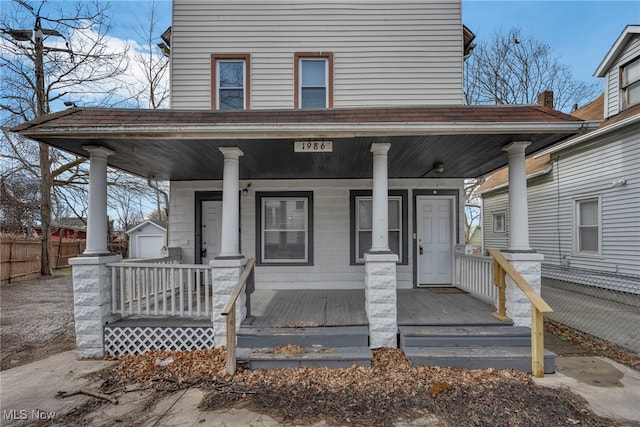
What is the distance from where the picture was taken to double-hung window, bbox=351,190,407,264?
641 cm

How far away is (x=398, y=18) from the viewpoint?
20.8 ft

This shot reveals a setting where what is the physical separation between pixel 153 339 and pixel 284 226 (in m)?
3.13

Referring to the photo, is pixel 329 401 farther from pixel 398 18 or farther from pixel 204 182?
pixel 398 18

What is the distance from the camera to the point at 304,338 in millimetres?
3902

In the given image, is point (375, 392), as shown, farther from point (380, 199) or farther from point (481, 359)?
point (380, 199)

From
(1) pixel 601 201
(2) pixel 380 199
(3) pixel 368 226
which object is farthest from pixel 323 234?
(1) pixel 601 201

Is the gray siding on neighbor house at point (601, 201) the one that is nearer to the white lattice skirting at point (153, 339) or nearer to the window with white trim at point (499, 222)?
the window with white trim at point (499, 222)

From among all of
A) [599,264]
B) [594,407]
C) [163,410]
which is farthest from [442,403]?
[599,264]

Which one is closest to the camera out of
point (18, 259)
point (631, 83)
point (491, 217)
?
point (631, 83)

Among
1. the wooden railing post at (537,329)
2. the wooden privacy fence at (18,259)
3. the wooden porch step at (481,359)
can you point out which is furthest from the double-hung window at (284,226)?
the wooden privacy fence at (18,259)

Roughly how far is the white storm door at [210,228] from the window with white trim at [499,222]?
1047 centimetres

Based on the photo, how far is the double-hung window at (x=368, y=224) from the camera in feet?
21.0

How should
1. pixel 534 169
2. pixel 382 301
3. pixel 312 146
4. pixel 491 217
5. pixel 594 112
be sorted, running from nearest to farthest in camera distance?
pixel 382 301, pixel 312 146, pixel 594 112, pixel 534 169, pixel 491 217

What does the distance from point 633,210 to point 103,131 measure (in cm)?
1018
